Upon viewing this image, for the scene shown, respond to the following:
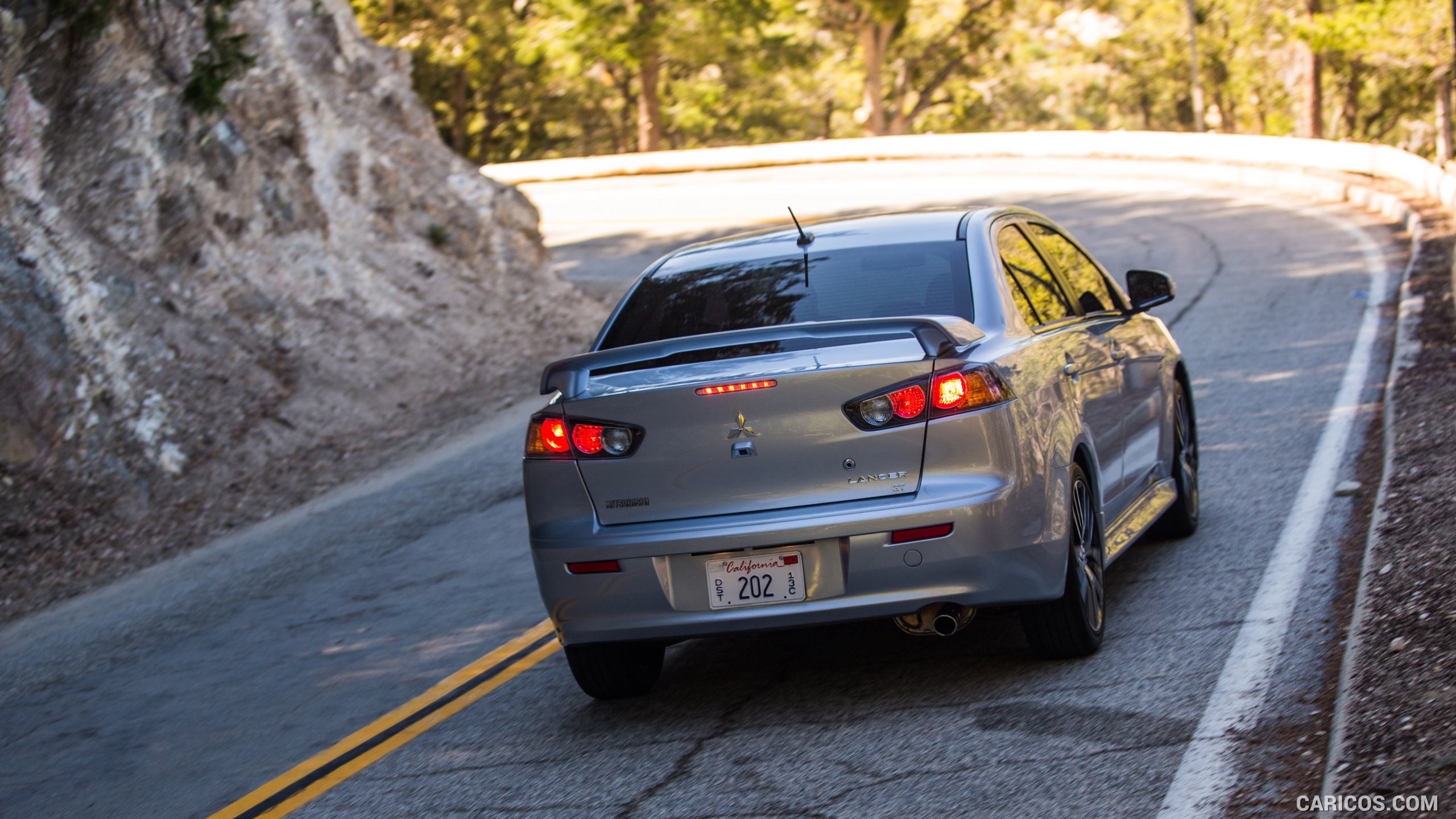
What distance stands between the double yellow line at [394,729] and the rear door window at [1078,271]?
8.92 feet

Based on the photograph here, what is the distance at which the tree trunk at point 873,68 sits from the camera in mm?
48750

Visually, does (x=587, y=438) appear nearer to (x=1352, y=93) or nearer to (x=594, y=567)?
(x=594, y=567)

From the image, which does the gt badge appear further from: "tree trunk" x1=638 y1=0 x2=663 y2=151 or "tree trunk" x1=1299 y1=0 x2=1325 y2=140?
"tree trunk" x1=1299 y1=0 x2=1325 y2=140

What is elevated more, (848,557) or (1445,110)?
(848,557)

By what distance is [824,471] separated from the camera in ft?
15.9

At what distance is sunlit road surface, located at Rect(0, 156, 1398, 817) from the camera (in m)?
4.57

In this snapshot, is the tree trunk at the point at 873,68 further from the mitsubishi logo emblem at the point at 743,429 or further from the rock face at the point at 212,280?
the mitsubishi logo emblem at the point at 743,429

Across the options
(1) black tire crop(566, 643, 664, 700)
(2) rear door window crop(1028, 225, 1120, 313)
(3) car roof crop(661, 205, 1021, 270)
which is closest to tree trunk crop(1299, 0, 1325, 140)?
(2) rear door window crop(1028, 225, 1120, 313)

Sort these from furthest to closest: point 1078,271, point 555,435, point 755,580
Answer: point 1078,271 → point 555,435 → point 755,580

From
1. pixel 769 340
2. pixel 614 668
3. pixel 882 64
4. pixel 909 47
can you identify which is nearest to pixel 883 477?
pixel 769 340

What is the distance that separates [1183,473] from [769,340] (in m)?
3.04

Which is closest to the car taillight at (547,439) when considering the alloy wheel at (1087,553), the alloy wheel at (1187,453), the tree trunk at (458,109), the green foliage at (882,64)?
the alloy wheel at (1087,553)

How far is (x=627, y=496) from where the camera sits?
16.5 ft

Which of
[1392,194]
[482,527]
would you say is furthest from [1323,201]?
[482,527]
